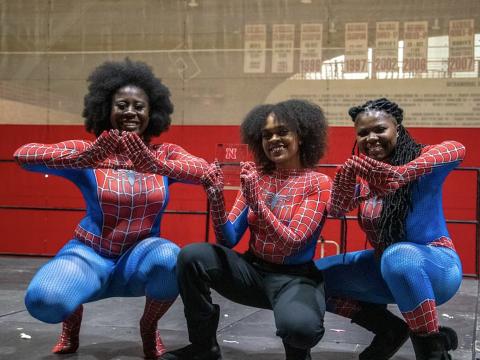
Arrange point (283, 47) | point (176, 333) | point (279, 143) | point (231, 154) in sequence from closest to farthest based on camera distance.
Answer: point (279, 143), point (176, 333), point (231, 154), point (283, 47)

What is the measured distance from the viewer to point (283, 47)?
526cm

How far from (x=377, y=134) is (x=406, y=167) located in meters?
0.23

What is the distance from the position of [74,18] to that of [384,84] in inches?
112

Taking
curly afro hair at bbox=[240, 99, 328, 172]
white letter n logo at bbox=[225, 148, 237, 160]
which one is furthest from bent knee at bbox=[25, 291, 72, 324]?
white letter n logo at bbox=[225, 148, 237, 160]

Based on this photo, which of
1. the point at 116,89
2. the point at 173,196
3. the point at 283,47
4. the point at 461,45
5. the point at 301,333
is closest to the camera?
the point at 301,333

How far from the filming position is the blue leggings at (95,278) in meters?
2.10

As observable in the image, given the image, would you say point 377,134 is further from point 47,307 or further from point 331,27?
point 331,27

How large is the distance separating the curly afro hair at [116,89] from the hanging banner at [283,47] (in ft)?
9.28

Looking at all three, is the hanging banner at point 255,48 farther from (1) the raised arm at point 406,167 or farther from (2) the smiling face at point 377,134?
(1) the raised arm at point 406,167

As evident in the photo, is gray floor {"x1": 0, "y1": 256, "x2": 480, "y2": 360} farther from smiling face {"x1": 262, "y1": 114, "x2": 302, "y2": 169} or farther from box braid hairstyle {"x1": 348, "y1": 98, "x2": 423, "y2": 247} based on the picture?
smiling face {"x1": 262, "y1": 114, "x2": 302, "y2": 169}

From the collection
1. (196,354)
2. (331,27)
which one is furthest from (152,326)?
(331,27)

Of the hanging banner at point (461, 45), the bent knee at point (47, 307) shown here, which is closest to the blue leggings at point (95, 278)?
the bent knee at point (47, 307)

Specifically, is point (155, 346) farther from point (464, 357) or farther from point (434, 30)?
point (434, 30)

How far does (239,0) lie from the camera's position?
5336mm
